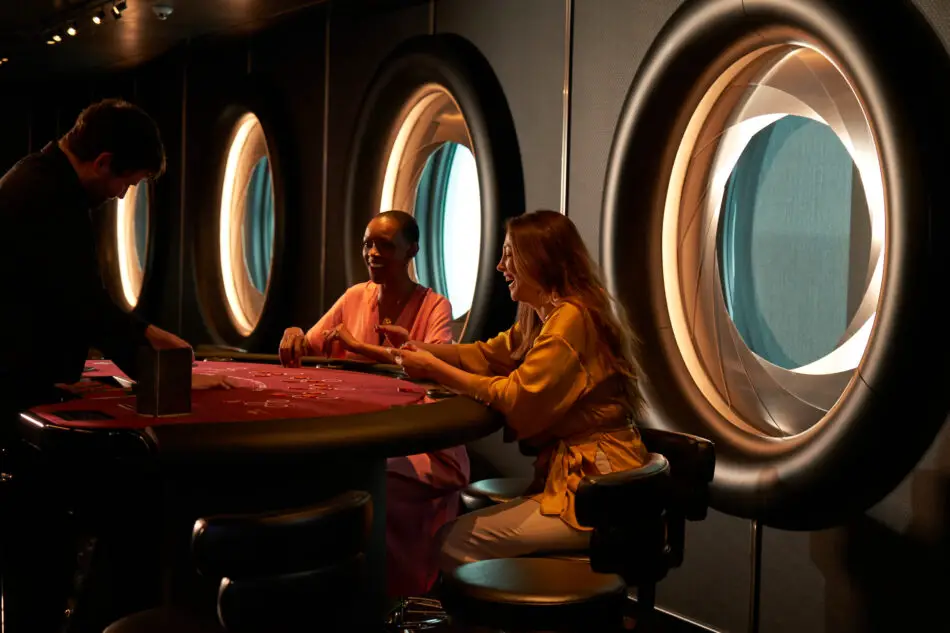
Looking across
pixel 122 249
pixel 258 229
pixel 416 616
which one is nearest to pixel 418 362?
pixel 416 616

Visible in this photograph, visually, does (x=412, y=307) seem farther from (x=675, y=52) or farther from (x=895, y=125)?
(x=895, y=125)

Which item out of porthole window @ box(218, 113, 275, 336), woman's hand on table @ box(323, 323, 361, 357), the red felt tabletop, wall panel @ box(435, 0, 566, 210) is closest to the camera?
the red felt tabletop

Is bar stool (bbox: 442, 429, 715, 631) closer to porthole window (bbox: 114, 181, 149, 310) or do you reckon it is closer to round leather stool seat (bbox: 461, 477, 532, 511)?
round leather stool seat (bbox: 461, 477, 532, 511)

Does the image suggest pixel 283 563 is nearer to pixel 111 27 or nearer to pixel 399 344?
pixel 399 344

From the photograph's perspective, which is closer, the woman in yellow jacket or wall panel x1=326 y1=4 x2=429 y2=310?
the woman in yellow jacket

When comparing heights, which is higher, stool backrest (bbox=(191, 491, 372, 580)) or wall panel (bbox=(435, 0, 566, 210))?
wall panel (bbox=(435, 0, 566, 210))

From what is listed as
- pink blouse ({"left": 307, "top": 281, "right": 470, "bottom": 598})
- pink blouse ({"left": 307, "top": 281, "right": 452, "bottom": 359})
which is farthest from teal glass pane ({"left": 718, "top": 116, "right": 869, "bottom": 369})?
pink blouse ({"left": 307, "top": 281, "right": 470, "bottom": 598})

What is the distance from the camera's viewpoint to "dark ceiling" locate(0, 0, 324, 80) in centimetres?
543

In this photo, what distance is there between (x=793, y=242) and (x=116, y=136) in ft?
6.84

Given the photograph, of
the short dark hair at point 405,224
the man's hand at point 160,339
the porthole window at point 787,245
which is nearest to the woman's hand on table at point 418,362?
the man's hand at point 160,339

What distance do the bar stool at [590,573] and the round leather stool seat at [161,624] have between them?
1.57 ft

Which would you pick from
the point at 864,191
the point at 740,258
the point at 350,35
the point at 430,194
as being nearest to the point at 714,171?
the point at 740,258

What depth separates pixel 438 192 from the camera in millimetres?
A: 5145

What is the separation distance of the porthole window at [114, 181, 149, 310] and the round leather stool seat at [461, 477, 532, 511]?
19.6ft
